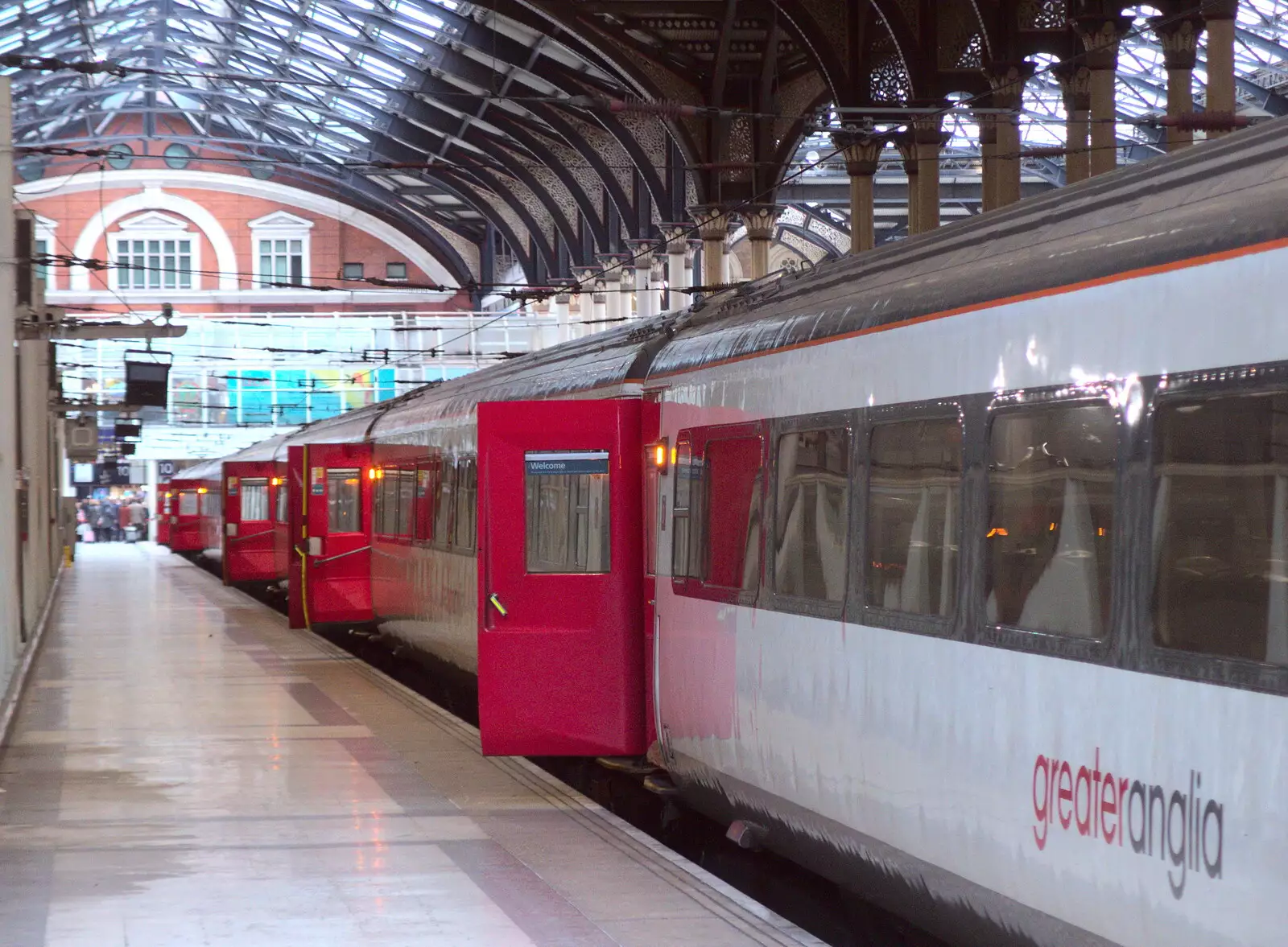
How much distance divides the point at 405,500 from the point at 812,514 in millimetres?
11836

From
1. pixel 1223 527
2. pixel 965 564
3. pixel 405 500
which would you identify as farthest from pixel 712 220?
pixel 1223 527

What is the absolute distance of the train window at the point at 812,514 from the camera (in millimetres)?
7777

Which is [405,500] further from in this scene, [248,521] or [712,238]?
[248,521]

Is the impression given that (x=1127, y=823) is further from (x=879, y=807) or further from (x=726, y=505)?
(x=726, y=505)

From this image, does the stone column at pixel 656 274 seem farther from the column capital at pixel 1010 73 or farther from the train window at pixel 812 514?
the train window at pixel 812 514

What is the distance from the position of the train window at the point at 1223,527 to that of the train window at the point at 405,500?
14012mm

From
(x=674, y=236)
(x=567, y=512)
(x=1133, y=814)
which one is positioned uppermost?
(x=674, y=236)

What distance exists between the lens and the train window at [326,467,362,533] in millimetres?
22219

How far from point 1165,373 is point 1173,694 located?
3.08 feet

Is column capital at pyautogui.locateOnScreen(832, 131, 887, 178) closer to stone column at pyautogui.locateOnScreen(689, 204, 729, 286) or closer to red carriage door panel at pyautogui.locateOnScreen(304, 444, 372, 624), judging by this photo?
stone column at pyautogui.locateOnScreen(689, 204, 729, 286)

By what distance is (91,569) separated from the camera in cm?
4803

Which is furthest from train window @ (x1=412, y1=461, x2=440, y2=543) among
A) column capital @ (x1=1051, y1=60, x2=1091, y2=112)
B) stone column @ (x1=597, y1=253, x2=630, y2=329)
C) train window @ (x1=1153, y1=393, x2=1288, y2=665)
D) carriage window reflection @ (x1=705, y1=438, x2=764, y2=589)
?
stone column @ (x1=597, y1=253, x2=630, y2=329)

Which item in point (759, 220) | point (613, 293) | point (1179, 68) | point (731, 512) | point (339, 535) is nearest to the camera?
point (731, 512)

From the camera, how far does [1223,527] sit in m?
5.08
